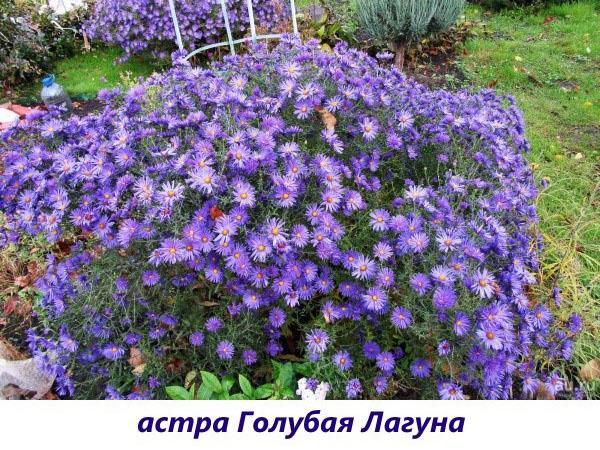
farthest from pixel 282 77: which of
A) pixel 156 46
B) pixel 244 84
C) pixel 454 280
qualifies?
pixel 156 46

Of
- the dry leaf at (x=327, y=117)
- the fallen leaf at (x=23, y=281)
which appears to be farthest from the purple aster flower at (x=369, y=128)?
the fallen leaf at (x=23, y=281)

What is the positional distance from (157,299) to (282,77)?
39.6 inches

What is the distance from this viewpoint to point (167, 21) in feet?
16.8

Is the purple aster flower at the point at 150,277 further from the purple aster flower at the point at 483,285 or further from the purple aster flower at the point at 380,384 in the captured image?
the purple aster flower at the point at 483,285

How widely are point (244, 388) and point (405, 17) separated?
364 centimetres

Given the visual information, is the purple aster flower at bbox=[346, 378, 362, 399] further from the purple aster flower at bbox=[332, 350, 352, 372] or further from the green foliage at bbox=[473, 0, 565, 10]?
the green foliage at bbox=[473, 0, 565, 10]

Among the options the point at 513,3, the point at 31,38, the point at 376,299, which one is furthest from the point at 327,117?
the point at 513,3

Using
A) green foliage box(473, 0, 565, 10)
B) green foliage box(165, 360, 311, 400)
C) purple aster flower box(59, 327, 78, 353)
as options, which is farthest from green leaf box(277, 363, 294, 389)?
green foliage box(473, 0, 565, 10)

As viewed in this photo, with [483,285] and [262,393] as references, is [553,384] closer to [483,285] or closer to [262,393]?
[483,285]

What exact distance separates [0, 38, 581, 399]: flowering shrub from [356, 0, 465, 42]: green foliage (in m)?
2.49

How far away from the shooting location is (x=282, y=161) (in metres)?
1.91

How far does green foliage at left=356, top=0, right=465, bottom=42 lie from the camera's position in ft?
15.0

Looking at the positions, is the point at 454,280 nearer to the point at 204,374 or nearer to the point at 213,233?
the point at 213,233

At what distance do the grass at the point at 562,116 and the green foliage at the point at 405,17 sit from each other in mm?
609
